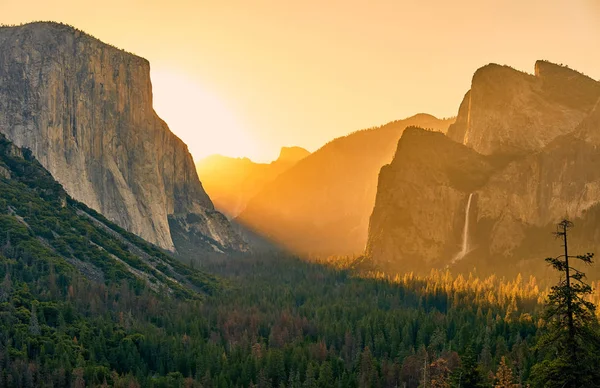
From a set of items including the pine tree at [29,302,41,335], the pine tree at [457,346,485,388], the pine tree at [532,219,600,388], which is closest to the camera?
the pine tree at [532,219,600,388]

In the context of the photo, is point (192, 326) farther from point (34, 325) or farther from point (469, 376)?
point (469, 376)

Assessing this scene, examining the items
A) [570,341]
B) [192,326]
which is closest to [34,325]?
[192,326]

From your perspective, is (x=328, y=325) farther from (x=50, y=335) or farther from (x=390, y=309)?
(x=50, y=335)

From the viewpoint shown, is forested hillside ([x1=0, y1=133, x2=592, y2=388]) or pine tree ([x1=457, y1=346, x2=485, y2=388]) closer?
pine tree ([x1=457, y1=346, x2=485, y2=388])

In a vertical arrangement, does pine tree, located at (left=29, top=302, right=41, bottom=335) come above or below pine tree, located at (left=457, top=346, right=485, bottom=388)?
below

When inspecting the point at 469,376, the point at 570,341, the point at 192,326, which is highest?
the point at 570,341

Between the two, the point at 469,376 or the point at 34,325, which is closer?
the point at 469,376

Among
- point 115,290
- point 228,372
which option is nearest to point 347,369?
point 228,372

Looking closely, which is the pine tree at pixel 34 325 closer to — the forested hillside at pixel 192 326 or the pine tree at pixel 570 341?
the forested hillside at pixel 192 326

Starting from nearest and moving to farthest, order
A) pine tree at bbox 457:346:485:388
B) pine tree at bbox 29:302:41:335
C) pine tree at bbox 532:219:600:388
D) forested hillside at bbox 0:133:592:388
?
pine tree at bbox 532:219:600:388 → pine tree at bbox 457:346:485:388 → forested hillside at bbox 0:133:592:388 → pine tree at bbox 29:302:41:335

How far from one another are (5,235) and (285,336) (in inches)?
2720

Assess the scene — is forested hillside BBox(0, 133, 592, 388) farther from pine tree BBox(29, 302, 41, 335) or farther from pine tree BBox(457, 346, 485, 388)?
pine tree BBox(29, 302, 41, 335)

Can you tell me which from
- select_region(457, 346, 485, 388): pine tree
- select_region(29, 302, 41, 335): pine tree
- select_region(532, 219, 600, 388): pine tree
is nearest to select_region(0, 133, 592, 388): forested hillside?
select_region(457, 346, 485, 388): pine tree

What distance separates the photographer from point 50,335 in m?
118
